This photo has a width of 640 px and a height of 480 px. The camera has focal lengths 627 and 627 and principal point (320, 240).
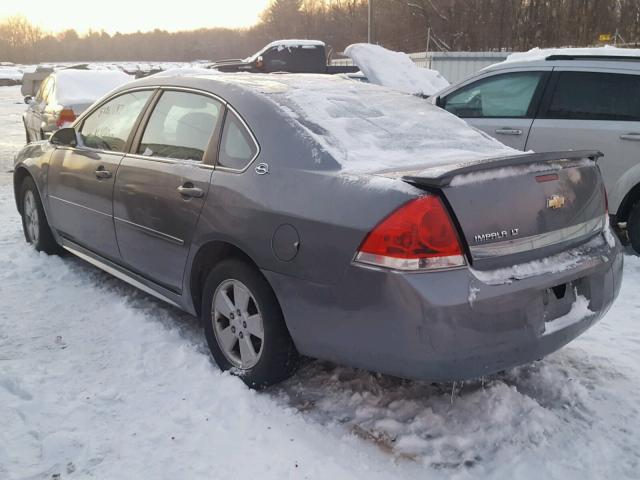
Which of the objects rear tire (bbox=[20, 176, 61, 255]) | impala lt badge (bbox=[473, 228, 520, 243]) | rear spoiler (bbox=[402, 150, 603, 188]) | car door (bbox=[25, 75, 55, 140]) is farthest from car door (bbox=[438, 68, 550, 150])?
car door (bbox=[25, 75, 55, 140])

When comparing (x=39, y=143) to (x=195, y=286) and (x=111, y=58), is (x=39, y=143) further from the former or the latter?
(x=111, y=58)

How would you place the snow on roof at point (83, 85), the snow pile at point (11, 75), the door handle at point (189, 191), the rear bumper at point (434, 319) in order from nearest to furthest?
the rear bumper at point (434, 319)
the door handle at point (189, 191)
the snow on roof at point (83, 85)
the snow pile at point (11, 75)

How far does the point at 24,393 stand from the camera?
322 cm

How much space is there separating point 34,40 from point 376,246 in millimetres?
117079

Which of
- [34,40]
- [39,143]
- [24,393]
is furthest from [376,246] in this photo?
[34,40]

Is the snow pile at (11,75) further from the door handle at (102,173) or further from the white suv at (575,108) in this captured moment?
the door handle at (102,173)

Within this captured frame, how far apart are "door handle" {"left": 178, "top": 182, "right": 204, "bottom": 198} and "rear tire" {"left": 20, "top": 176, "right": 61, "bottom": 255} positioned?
2421mm

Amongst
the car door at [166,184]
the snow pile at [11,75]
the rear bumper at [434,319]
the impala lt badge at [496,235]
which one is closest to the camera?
the rear bumper at [434,319]

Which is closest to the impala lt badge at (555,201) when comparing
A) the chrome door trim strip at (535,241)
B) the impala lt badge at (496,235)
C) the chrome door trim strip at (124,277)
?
the chrome door trim strip at (535,241)

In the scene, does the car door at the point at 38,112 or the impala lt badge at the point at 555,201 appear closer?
the impala lt badge at the point at 555,201

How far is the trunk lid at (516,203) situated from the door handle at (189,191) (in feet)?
3.96

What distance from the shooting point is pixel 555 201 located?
286 cm

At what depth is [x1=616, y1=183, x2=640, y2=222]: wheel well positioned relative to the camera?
5543mm

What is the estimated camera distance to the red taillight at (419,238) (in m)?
2.51
